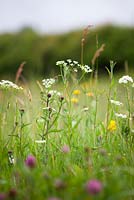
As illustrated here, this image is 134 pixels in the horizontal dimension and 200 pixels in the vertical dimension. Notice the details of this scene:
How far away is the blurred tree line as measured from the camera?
15125 mm

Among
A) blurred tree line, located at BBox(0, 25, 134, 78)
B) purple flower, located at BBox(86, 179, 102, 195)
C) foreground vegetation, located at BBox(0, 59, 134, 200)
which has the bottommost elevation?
purple flower, located at BBox(86, 179, 102, 195)

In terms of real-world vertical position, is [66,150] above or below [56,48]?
below

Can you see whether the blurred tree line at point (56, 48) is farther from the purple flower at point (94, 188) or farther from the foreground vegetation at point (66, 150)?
the purple flower at point (94, 188)

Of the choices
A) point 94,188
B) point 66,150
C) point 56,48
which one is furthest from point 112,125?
point 56,48

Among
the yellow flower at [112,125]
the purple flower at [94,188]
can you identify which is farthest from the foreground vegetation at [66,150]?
the purple flower at [94,188]

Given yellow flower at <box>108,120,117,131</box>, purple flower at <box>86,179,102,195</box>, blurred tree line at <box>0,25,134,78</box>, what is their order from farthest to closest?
1. blurred tree line at <box>0,25,134,78</box>
2. yellow flower at <box>108,120,117,131</box>
3. purple flower at <box>86,179,102,195</box>

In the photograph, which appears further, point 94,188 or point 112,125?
point 112,125

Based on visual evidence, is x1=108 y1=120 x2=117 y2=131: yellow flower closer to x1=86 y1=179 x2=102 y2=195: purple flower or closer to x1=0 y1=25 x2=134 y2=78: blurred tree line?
x1=86 y1=179 x2=102 y2=195: purple flower

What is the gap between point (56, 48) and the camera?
1786 centimetres

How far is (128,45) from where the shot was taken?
592 inches

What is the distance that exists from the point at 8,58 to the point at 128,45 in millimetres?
6106

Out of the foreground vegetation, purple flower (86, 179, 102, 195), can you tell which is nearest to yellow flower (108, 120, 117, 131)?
the foreground vegetation

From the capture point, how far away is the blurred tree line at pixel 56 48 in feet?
49.6

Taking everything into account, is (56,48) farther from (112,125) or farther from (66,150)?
(66,150)
